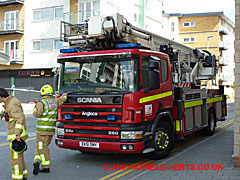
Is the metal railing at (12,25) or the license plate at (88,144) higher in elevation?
the metal railing at (12,25)

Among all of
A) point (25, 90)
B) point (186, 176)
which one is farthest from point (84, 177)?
point (25, 90)

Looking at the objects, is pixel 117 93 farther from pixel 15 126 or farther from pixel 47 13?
pixel 47 13

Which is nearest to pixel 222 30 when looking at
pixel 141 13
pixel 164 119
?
pixel 141 13

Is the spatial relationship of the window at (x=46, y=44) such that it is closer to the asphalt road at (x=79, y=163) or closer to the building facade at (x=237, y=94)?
the asphalt road at (x=79, y=163)

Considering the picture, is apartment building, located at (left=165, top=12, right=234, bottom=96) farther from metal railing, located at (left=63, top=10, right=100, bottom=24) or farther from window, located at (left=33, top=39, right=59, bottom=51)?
window, located at (left=33, top=39, right=59, bottom=51)

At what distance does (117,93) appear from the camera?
7227mm

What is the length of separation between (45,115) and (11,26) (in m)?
30.4

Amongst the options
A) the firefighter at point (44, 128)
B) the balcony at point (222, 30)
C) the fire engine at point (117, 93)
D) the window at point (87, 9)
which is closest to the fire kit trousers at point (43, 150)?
the firefighter at point (44, 128)

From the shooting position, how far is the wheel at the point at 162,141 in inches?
309

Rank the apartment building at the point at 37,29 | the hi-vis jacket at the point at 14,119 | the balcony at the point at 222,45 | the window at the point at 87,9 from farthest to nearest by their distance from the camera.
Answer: the balcony at the point at 222,45
the apartment building at the point at 37,29
the window at the point at 87,9
the hi-vis jacket at the point at 14,119

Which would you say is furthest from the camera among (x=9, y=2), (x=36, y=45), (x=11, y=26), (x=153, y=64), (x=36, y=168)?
(x=11, y=26)

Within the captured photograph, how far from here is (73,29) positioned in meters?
9.33

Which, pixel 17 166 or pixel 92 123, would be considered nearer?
pixel 17 166

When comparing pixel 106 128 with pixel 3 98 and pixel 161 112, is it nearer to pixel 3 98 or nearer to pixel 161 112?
pixel 161 112
